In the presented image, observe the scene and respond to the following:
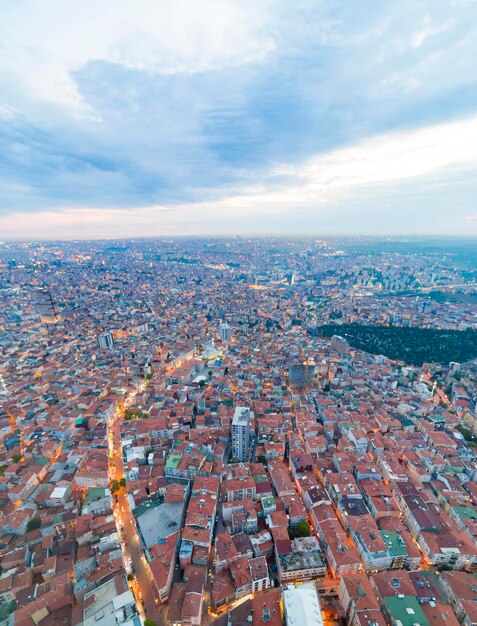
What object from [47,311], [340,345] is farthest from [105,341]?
[340,345]

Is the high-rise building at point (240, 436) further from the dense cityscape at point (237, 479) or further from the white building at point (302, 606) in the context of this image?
the white building at point (302, 606)

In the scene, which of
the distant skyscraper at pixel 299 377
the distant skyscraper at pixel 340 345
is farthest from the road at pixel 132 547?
the distant skyscraper at pixel 340 345

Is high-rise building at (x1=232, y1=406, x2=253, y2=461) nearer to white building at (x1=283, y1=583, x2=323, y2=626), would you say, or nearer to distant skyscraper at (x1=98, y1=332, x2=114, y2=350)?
white building at (x1=283, y1=583, x2=323, y2=626)

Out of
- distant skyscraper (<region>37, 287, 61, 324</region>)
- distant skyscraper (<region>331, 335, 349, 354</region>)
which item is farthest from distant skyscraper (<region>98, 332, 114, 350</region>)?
distant skyscraper (<region>331, 335, 349, 354</region>)

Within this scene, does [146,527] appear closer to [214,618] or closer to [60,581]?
[60,581]

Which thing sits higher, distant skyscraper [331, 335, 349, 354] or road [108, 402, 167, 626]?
distant skyscraper [331, 335, 349, 354]

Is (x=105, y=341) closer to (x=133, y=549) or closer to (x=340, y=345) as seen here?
(x=133, y=549)
